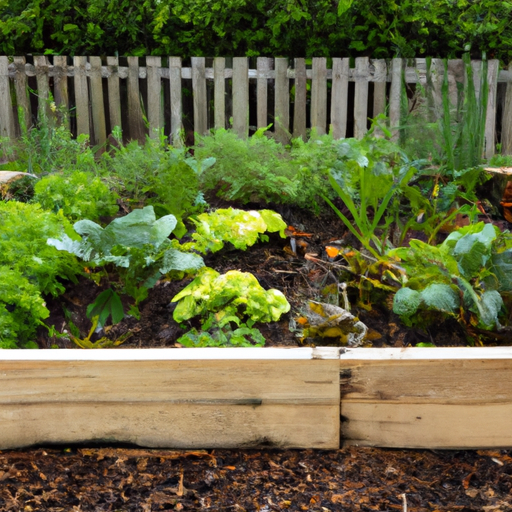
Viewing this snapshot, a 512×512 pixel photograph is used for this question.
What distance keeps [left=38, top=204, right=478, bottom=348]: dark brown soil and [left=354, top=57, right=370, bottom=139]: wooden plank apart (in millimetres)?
4438

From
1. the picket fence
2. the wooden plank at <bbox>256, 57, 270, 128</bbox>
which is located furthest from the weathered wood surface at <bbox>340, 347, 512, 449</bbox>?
the wooden plank at <bbox>256, 57, 270, 128</bbox>

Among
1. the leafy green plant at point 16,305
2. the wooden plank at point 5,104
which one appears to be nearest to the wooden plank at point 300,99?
the wooden plank at point 5,104

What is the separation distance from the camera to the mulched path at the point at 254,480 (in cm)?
151

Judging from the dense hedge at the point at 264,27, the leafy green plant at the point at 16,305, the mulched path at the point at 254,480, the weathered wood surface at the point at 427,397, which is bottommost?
the mulched path at the point at 254,480

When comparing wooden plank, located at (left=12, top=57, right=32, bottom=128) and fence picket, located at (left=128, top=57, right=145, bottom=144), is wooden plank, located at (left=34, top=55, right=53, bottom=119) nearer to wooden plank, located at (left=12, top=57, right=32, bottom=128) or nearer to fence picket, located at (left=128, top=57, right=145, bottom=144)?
wooden plank, located at (left=12, top=57, right=32, bottom=128)

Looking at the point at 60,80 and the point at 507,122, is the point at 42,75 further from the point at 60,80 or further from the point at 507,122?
the point at 507,122

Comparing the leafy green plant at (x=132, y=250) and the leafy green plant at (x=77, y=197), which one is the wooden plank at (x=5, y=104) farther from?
the leafy green plant at (x=132, y=250)

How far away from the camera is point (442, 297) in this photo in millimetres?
1830

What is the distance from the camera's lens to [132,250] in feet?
6.72

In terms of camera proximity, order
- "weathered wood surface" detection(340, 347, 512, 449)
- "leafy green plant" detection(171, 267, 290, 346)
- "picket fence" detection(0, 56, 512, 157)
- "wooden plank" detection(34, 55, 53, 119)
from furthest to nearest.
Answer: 1. "wooden plank" detection(34, 55, 53, 119)
2. "picket fence" detection(0, 56, 512, 157)
3. "leafy green plant" detection(171, 267, 290, 346)
4. "weathered wood surface" detection(340, 347, 512, 449)

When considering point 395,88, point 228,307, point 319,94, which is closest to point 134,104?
point 319,94

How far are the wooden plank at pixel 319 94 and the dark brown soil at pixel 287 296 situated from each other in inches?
174

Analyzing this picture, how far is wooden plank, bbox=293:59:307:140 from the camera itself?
22.2 ft

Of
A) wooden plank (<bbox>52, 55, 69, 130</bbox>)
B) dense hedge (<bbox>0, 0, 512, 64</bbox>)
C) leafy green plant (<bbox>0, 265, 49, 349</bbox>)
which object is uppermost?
dense hedge (<bbox>0, 0, 512, 64</bbox>)
